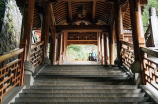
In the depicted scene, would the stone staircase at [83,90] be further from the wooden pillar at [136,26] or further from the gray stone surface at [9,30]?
the gray stone surface at [9,30]

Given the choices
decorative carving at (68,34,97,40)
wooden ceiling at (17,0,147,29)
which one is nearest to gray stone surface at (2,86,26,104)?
wooden ceiling at (17,0,147,29)

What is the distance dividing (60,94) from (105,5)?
231 inches

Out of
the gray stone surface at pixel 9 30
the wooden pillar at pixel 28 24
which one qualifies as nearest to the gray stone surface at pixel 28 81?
the wooden pillar at pixel 28 24

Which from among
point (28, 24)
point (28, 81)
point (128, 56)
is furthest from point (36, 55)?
point (128, 56)

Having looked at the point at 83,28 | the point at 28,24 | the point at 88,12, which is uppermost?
the point at 88,12

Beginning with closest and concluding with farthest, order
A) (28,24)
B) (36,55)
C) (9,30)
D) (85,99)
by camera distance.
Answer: (85,99) → (28,24) → (36,55) → (9,30)

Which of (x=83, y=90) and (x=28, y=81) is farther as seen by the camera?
(x=28, y=81)

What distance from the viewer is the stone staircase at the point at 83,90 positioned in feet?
7.63

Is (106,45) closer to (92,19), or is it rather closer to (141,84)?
(92,19)

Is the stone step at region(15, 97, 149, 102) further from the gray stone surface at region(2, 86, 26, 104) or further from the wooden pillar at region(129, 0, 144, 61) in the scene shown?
the wooden pillar at region(129, 0, 144, 61)

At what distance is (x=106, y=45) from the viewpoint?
8336 millimetres

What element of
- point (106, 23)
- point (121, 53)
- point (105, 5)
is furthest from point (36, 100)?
point (106, 23)

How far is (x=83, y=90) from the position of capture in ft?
8.68

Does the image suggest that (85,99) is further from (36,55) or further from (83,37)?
(83,37)
